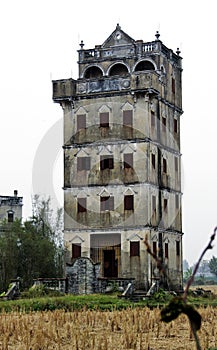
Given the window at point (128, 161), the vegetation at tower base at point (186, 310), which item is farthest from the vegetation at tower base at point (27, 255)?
the vegetation at tower base at point (186, 310)

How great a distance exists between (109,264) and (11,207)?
19399mm

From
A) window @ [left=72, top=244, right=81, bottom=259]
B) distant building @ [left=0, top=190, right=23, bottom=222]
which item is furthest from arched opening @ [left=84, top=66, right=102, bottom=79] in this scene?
distant building @ [left=0, top=190, right=23, bottom=222]

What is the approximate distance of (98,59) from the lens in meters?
40.9

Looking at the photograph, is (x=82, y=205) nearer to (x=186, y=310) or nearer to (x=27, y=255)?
(x=27, y=255)

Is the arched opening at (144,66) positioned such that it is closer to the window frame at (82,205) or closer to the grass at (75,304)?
the window frame at (82,205)

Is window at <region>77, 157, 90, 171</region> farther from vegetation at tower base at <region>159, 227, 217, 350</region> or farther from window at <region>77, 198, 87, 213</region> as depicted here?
vegetation at tower base at <region>159, 227, 217, 350</region>

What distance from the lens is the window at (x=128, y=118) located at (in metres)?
38.4

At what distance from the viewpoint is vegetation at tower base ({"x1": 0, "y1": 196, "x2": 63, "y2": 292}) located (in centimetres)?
3869

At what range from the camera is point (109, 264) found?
124 feet

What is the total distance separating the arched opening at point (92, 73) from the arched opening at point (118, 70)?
83 cm

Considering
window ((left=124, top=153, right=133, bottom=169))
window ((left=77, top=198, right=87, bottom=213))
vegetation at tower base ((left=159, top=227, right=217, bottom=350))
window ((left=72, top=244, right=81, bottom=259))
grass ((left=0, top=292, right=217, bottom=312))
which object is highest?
window ((left=124, top=153, right=133, bottom=169))

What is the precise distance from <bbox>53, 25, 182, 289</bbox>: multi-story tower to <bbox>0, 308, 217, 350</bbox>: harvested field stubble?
49.6 feet

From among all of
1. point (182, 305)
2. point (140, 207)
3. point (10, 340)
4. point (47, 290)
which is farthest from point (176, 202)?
point (182, 305)

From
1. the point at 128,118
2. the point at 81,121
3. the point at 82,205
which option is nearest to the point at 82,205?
the point at 82,205
